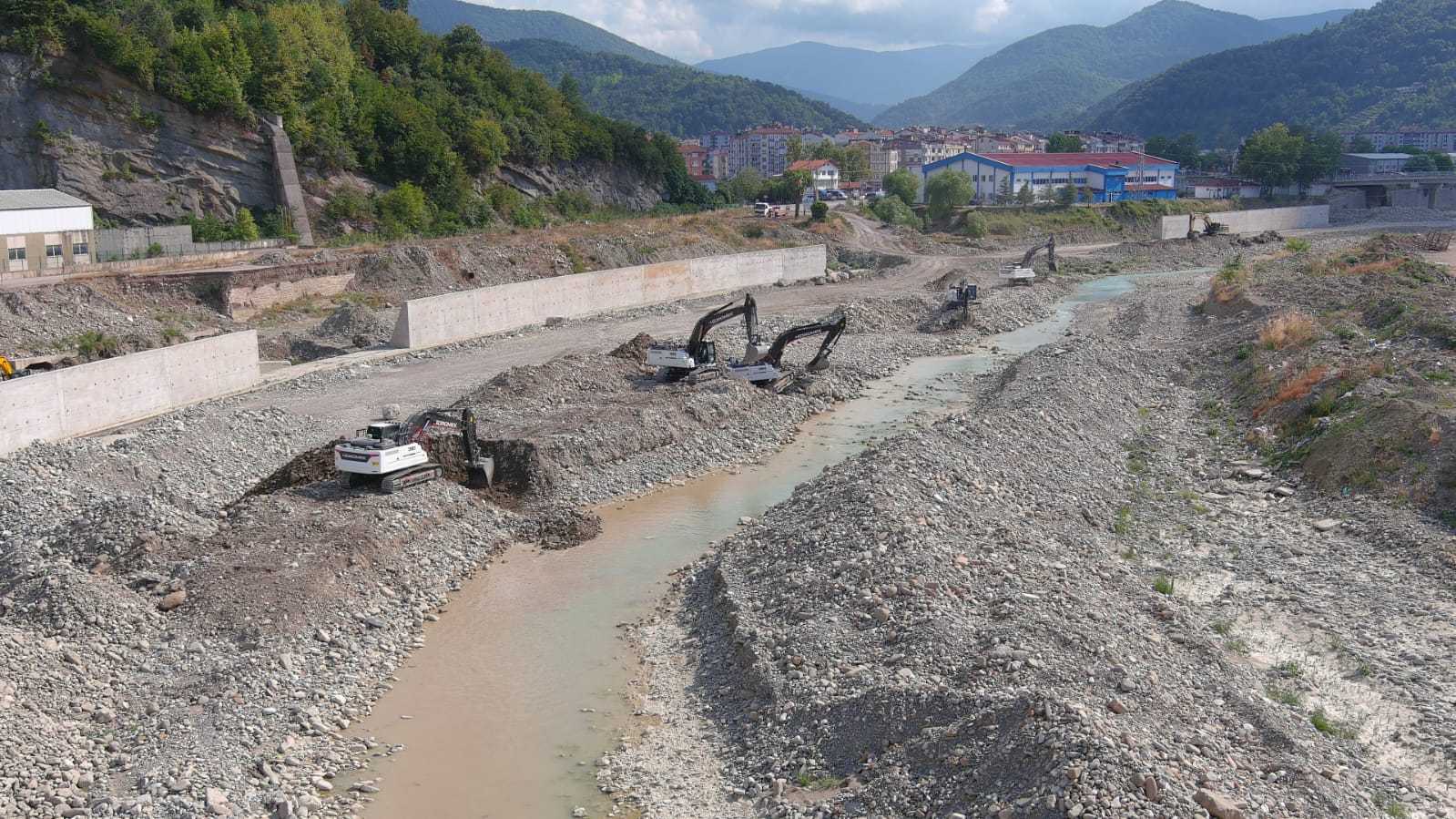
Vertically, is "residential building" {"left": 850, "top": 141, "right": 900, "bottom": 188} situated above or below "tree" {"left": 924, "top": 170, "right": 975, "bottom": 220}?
above

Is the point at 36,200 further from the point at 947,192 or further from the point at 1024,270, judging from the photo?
the point at 947,192

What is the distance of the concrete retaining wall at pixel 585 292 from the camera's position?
37.7m

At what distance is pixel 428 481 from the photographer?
20609mm

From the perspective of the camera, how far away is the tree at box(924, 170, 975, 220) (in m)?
86.4

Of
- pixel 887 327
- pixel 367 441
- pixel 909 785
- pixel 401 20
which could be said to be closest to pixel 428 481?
pixel 367 441

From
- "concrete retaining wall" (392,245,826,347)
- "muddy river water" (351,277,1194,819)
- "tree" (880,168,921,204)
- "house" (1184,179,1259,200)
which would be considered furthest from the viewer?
"house" (1184,179,1259,200)

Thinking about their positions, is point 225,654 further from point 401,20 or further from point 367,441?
point 401,20

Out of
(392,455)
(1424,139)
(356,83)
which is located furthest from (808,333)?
(1424,139)

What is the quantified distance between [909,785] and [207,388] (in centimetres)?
2475

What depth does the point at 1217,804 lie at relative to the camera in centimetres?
974

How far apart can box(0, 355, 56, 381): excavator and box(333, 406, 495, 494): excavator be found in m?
9.44

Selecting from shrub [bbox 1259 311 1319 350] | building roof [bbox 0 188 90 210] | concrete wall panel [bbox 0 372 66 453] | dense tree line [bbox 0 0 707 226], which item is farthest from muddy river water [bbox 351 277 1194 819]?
dense tree line [bbox 0 0 707 226]

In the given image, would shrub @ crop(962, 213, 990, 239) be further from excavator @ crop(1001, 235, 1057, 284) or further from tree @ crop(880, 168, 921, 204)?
excavator @ crop(1001, 235, 1057, 284)

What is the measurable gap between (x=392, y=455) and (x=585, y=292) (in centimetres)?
2668
